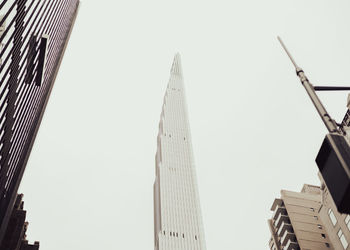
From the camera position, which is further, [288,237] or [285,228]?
[285,228]

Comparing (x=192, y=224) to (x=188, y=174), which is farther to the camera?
(x=188, y=174)

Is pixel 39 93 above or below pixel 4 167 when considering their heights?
above

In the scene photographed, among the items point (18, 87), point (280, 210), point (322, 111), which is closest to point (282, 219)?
point (280, 210)

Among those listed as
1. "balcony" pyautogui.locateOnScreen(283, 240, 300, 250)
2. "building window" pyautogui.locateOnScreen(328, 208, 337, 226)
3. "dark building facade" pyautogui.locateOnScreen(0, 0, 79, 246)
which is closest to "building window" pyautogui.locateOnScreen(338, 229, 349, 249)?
"building window" pyautogui.locateOnScreen(328, 208, 337, 226)

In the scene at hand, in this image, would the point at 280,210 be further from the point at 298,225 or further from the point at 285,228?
the point at 298,225

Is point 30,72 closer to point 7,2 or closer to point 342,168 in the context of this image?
point 7,2

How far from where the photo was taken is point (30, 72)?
Result: 4331 centimetres

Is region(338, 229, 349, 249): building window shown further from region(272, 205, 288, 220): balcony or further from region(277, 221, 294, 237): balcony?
region(272, 205, 288, 220): balcony

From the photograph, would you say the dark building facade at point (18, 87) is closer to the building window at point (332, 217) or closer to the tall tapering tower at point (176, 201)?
the building window at point (332, 217)

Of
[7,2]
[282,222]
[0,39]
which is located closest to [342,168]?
[0,39]

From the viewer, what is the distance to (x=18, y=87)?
38781 mm

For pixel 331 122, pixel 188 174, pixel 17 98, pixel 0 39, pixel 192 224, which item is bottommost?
pixel 331 122

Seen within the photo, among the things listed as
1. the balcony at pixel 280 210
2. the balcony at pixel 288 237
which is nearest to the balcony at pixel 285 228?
the balcony at pixel 288 237

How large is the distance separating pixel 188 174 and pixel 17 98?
146 metres
